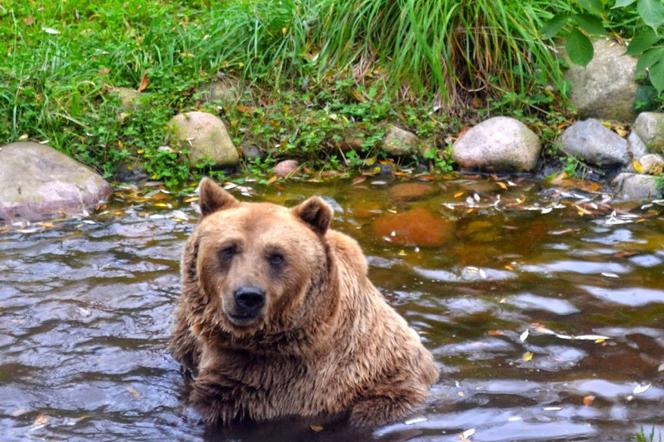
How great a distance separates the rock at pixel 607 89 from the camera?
32.7 feet

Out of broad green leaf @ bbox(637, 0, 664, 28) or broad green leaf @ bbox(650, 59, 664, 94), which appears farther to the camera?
broad green leaf @ bbox(650, 59, 664, 94)

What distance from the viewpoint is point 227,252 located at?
14.8 ft

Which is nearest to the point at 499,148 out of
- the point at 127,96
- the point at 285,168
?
the point at 285,168

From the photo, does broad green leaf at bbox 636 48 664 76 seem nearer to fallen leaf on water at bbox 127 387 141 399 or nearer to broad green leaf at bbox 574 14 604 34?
broad green leaf at bbox 574 14 604 34

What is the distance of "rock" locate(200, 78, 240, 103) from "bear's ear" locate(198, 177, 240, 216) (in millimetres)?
5392

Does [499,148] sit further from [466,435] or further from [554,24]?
[554,24]

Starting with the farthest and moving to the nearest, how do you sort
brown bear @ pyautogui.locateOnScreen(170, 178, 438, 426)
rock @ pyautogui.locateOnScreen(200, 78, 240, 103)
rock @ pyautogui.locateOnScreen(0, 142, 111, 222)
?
rock @ pyautogui.locateOnScreen(200, 78, 240, 103)
rock @ pyautogui.locateOnScreen(0, 142, 111, 222)
brown bear @ pyautogui.locateOnScreen(170, 178, 438, 426)

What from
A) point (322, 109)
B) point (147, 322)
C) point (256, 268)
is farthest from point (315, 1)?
point (256, 268)

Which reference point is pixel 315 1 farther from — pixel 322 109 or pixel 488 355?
pixel 488 355

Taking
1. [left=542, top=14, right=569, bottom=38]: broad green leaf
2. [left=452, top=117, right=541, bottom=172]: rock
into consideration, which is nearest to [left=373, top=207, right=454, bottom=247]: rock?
[left=452, top=117, right=541, bottom=172]: rock

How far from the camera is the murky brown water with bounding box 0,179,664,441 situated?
193 inches

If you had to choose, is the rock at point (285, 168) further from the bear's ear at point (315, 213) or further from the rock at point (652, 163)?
the bear's ear at point (315, 213)

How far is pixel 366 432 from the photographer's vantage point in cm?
475

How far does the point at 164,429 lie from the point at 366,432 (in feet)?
3.26
